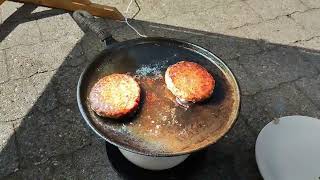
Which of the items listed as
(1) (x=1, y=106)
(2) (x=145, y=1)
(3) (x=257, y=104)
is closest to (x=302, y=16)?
(3) (x=257, y=104)

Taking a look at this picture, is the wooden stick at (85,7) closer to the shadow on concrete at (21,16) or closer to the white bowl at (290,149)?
the shadow on concrete at (21,16)

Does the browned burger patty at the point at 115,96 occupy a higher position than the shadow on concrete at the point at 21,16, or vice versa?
the browned burger patty at the point at 115,96

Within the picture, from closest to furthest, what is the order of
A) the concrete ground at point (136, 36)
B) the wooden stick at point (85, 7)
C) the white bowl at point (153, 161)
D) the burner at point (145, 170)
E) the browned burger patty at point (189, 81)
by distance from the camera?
the browned burger patty at point (189, 81), the white bowl at point (153, 161), the burner at point (145, 170), the concrete ground at point (136, 36), the wooden stick at point (85, 7)

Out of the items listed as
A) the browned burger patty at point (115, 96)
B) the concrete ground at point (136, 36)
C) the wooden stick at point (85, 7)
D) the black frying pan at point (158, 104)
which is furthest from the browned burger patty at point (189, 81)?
the wooden stick at point (85, 7)

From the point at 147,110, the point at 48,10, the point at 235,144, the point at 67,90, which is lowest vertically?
the point at 235,144

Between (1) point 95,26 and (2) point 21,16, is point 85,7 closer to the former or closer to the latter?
(2) point 21,16

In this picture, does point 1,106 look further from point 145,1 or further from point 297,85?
point 297,85
